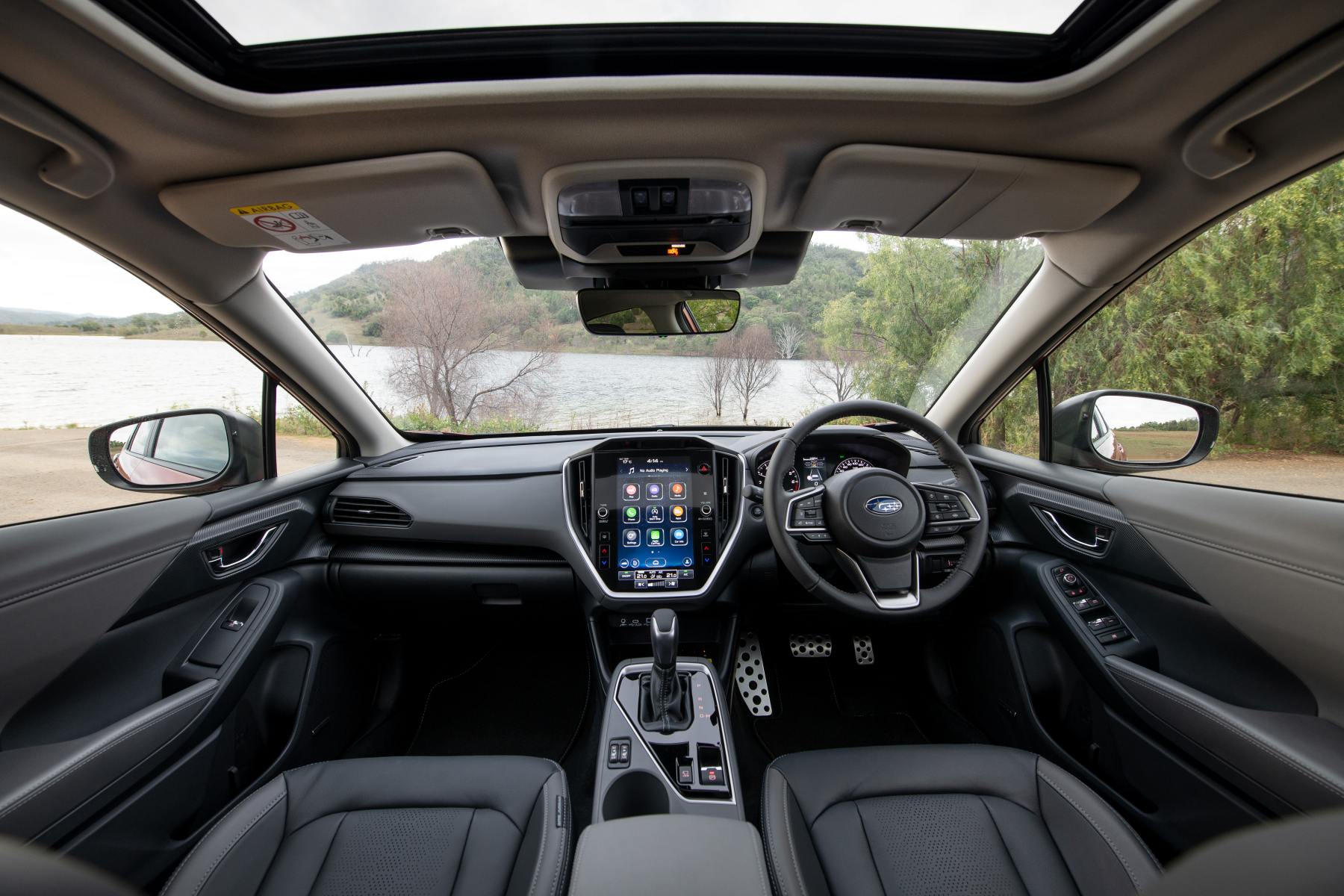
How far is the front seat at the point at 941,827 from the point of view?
1.37 metres

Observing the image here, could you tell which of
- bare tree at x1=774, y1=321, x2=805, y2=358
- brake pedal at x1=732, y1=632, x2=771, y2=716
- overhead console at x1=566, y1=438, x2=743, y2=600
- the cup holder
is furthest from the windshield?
the cup holder

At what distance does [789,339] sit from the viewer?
2562 mm

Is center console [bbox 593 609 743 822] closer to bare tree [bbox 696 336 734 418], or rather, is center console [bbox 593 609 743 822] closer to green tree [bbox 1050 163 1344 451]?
bare tree [bbox 696 336 734 418]

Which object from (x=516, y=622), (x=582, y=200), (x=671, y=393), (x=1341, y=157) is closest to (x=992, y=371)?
(x=1341, y=157)

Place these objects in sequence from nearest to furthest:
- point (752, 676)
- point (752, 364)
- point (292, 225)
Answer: point (292, 225), point (752, 364), point (752, 676)

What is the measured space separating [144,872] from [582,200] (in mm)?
2330

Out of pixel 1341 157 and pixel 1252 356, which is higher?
pixel 1341 157

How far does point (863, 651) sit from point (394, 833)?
2.28 metres

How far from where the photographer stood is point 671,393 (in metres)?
2.72

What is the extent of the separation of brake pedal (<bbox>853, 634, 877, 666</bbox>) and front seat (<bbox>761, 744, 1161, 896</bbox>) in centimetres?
120

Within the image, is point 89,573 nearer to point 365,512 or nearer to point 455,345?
point 365,512

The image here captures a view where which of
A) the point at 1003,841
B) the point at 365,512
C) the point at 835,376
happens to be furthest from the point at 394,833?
the point at 835,376

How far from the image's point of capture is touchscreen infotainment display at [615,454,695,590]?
2.37m

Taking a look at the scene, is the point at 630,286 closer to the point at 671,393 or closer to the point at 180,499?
the point at 671,393
